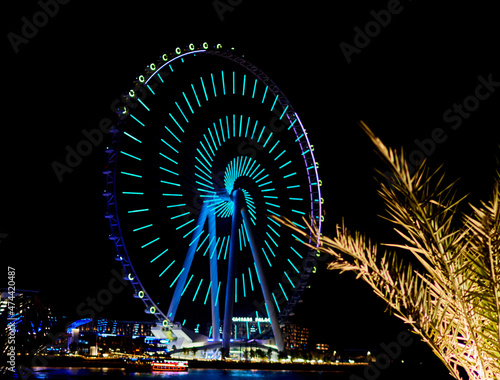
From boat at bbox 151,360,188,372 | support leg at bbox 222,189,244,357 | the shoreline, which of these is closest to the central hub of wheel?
support leg at bbox 222,189,244,357

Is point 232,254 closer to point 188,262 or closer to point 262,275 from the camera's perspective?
point 262,275

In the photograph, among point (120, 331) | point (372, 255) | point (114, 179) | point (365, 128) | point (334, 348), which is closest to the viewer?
point (365, 128)

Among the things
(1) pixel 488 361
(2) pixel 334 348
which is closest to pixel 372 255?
(1) pixel 488 361

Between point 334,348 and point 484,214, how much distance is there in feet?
384

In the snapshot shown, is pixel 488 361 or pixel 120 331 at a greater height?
pixel 488 361

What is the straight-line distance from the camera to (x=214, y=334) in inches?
2163

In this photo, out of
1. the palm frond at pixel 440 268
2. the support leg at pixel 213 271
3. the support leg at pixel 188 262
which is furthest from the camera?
the support leg at pixel 213 271

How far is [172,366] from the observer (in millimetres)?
61719

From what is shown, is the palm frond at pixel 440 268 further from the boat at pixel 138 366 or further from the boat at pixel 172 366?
the boat at pixel 138 366

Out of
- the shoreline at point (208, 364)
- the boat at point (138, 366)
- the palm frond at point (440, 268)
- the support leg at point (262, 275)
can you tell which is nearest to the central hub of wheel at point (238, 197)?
the support leg at point (262, 275)

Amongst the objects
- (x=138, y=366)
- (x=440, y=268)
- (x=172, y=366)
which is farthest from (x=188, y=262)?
(x=440, y=268)

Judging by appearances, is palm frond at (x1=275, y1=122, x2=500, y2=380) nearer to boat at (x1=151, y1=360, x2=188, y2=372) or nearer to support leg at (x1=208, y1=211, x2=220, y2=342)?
support leg at (x1=208, y1=211, x2=220, y2=342)

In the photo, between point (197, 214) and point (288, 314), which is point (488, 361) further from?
point (288, 314)

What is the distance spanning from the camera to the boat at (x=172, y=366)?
201 ft
